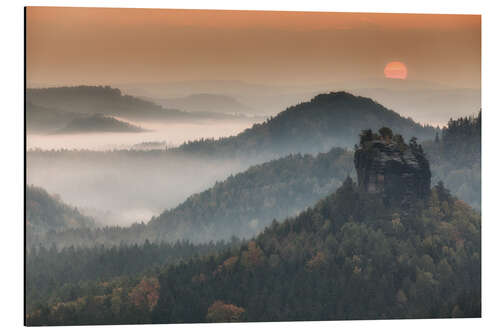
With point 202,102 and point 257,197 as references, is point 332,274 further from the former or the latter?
point 202,102

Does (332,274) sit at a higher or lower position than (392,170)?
lower

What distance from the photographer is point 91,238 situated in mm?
14648

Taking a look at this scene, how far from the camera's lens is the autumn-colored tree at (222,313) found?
47.5 ft

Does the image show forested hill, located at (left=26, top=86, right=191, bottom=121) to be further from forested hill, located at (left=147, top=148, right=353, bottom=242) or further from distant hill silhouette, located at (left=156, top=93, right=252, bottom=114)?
forested hill, located at (left=147, top=148, right=353, bottom=242)

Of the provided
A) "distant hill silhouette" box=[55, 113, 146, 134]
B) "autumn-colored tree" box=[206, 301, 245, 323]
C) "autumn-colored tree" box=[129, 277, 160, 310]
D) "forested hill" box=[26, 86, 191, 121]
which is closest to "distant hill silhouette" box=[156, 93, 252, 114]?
"forested hill" box=[26, 86, 191, 121]

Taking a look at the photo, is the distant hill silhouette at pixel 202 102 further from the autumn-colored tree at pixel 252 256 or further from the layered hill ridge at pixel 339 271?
the autumn-colored tree at pixel 252 256

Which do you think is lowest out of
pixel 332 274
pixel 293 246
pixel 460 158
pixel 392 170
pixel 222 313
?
pixel 222 313

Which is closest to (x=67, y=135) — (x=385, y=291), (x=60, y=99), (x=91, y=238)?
(x=60, y=99)

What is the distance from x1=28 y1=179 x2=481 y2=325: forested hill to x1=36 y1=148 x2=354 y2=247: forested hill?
0.87ft

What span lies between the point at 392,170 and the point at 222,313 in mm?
3871

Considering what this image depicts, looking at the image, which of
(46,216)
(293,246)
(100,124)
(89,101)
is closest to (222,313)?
(293,246)

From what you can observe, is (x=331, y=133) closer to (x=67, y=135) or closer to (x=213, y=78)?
(x=213, y=78)

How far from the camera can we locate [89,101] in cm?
1451

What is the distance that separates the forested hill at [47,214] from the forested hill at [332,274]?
1.26 meters
